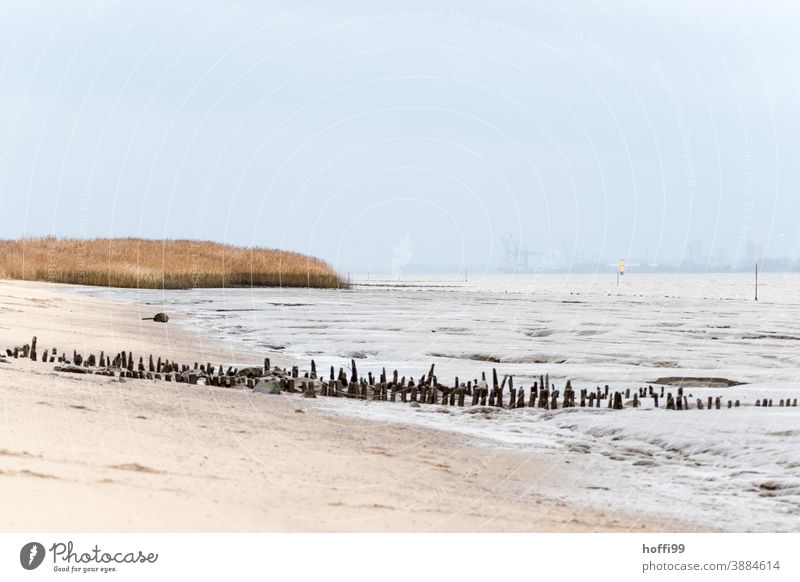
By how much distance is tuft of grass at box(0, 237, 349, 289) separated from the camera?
162ft

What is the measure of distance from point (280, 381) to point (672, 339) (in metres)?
13.4

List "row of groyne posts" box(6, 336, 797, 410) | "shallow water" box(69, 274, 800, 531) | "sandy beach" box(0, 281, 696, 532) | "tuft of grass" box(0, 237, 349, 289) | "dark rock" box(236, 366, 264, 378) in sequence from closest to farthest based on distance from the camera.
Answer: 1. "sandy beach" box(0, 281, 696, 532)
2. "shallow water" box(69, 274, 800, 531)
3. "row of groyne posts" box(6, 336, 797, 410)
4. "dark rock" box(236, 366, 264, 378)
5. "tuft of grass" box(0, 237, 349, 289)

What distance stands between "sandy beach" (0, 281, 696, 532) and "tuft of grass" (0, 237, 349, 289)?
3687cm

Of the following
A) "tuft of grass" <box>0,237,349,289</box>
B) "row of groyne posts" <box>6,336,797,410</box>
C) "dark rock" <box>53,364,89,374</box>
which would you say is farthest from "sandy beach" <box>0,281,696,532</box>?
"tuft of grass" <box>0,237,349,289</box>

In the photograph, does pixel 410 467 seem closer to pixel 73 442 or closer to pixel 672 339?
pixel 73 442

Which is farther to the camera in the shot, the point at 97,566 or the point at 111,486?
the point at 111,486

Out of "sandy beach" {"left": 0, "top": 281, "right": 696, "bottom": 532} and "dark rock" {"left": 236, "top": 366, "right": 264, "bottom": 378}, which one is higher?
"dark rock" {"left": 236, "top": 366, "right": 264, "bottom": 378}

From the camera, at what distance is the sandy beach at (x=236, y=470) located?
695 centimetres

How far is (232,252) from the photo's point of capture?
59000 mm

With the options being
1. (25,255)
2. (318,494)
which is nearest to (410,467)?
(318,494)

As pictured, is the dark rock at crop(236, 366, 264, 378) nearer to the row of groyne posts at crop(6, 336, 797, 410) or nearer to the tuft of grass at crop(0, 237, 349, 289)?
the row of groyne posts at crop(6, 336, 797, 410)

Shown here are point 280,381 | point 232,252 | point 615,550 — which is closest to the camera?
point 615,550

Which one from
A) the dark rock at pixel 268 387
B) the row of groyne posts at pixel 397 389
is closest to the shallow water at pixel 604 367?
the row of groyne posts at pixel 397 389

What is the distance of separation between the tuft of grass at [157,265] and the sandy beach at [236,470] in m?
36.9
